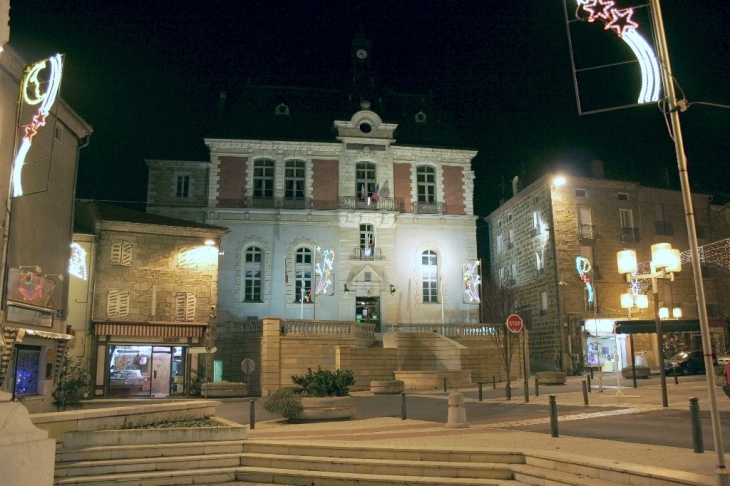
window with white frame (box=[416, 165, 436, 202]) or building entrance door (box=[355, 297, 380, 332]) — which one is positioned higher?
window with white frame (box=[416, 165, 436, 202])

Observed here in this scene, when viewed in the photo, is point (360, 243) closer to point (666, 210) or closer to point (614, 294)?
point (614, 294)

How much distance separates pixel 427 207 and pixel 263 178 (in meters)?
10.2

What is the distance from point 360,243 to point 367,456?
26119 millimetres

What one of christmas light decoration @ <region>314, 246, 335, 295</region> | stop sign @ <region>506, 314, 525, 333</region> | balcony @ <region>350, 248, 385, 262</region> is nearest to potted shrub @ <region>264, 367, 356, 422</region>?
stop sign @ <region>506, 314, 525, 333</region>

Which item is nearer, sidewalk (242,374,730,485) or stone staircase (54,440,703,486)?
sidewalk (242,374,730,485)

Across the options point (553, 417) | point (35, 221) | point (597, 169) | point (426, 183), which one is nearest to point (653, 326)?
point (597, 169)

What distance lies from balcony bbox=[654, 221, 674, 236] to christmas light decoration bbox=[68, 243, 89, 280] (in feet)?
109

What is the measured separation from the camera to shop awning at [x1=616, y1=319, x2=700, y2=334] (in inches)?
1211

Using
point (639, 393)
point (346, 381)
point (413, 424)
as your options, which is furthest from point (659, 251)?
point (639, 393)

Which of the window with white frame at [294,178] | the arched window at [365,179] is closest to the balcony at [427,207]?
the arched window at [365,179]

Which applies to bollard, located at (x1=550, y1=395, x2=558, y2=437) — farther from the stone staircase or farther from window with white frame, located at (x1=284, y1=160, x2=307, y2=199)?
window with white frame, located at (x1=284, y1=160, x2=307, y2=199)

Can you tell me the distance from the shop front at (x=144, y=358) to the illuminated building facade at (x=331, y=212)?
6.57 metres

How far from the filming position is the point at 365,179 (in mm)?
37750

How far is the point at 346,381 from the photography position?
686 inches
